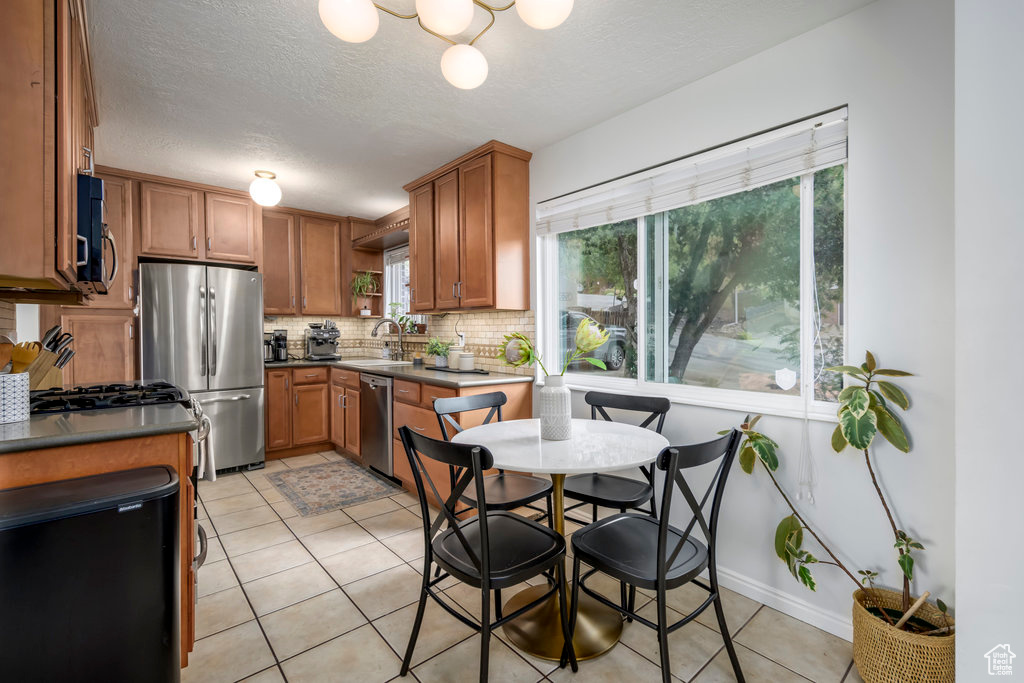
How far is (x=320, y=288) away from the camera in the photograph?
491 cm

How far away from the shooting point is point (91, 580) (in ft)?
4.00

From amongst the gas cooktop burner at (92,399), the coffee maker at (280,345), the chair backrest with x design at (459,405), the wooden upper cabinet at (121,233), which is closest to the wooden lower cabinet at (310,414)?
the coffee maker at (280,345)

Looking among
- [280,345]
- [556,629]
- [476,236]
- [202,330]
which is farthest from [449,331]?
[556,629]

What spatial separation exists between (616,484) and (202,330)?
3632mm

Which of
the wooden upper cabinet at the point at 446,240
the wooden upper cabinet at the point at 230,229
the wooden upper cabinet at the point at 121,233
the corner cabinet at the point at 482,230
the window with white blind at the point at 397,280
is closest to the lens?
the corner cabinet at the point at 482,230

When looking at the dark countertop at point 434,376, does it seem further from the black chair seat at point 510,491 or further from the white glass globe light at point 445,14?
the white glass globe light at point 445,14

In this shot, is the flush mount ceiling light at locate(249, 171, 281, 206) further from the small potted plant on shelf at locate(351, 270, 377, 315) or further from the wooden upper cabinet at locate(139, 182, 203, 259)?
the small potted plant on shelf at locate(351, 270, 377, 315)

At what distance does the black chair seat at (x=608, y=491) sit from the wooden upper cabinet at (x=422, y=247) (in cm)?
207

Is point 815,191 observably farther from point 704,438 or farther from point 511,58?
point 511,58

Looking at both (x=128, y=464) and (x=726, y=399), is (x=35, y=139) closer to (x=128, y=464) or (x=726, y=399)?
(x=128, y=464)

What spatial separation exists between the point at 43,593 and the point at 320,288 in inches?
159

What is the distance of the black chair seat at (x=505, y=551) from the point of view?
4.67 feet

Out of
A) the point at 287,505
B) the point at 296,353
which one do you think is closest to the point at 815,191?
the point at 287,505

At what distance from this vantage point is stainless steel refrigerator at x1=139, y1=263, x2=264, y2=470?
3.63 meters
